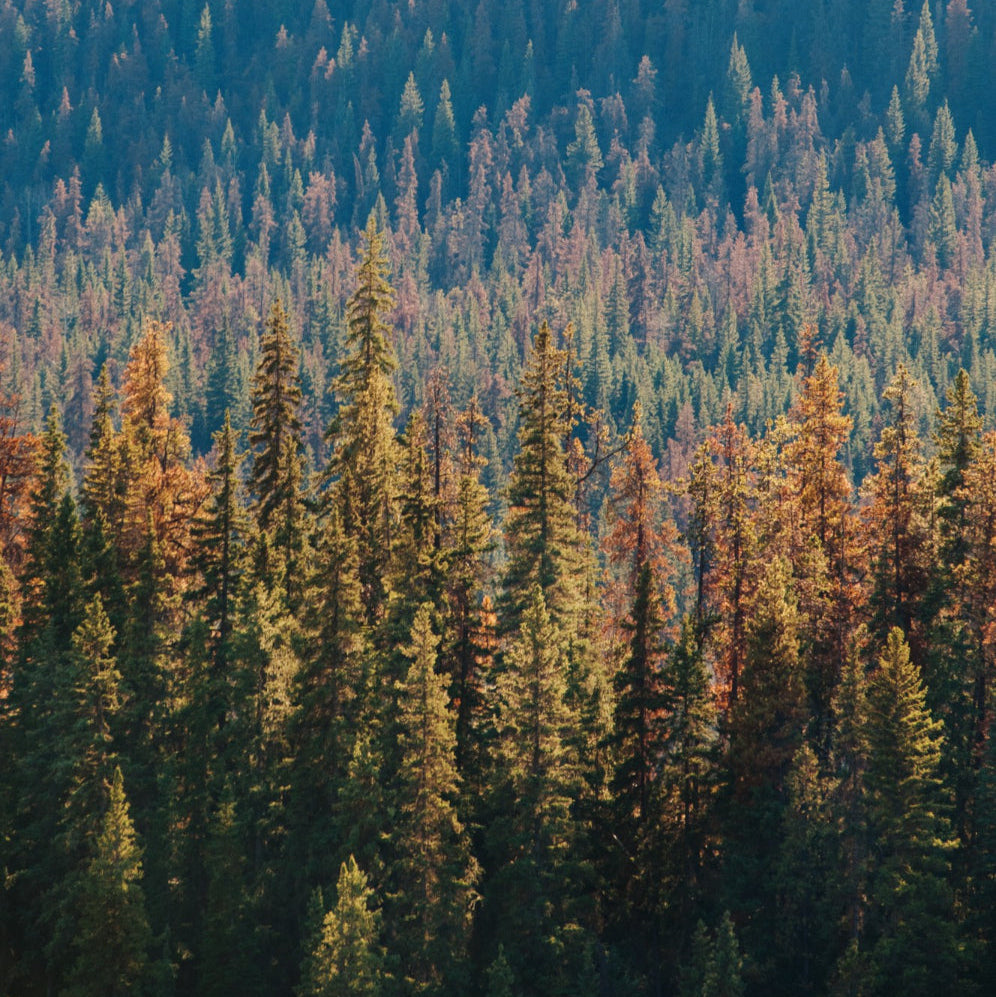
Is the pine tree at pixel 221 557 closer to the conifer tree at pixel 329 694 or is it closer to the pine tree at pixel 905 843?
the conifer tree at pixel 329 694

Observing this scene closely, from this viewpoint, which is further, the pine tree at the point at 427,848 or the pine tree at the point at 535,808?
the pine tree at the point at 535,808

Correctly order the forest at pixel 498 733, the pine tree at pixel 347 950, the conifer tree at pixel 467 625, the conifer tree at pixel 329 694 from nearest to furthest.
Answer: the pine tree at pixel 347 950 < the forest at pixel 498 733 < the conifer tree at pixel 329 694 < the conifer tree at pixel 467 625

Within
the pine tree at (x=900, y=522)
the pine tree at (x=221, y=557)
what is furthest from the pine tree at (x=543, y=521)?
the pine tree at (x=900, y=522)

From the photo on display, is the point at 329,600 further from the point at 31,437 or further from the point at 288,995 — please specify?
the point at 31,437

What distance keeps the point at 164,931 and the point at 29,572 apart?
15588 mm

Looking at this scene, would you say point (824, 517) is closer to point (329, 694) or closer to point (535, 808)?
point (535, 808)

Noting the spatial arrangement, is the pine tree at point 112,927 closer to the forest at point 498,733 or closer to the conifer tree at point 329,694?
the forest at point 498,733

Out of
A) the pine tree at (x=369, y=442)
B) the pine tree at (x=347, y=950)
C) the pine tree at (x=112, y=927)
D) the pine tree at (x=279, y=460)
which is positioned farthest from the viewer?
the pine tree at (x=279, y=460)

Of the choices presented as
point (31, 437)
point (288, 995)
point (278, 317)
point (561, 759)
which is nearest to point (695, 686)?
point (561, 759)

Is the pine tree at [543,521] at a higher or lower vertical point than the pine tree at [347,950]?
higher

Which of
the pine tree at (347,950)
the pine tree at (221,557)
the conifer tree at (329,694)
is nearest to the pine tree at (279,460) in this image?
the pine tree at (221,557)

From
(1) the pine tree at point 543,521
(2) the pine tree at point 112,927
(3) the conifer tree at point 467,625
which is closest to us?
(2) the pine tree at point 112,927

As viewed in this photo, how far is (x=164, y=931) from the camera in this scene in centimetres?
4962

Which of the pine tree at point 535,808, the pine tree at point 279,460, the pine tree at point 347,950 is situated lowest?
the pine tree at point 347,950
